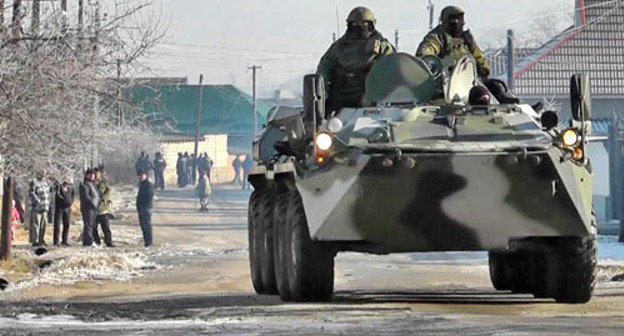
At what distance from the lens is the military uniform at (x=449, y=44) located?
17.4 m

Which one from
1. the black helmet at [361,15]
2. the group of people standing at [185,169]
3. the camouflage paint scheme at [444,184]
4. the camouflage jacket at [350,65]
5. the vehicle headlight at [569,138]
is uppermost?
the black helmet at [361,15]

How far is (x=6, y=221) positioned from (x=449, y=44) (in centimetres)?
1411

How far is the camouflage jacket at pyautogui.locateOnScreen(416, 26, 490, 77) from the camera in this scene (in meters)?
17.5

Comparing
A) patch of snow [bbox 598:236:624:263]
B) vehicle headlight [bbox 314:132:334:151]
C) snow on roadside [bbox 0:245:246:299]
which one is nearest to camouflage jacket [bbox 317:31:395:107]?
vehicle headlight [bbox 314:132:334:151]

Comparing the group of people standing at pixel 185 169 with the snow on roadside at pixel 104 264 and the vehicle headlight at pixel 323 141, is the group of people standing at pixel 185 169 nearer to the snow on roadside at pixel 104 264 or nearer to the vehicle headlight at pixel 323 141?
the snow on roadside at pixel 104 264

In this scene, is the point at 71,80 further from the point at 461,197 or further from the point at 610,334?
the point at 610,334

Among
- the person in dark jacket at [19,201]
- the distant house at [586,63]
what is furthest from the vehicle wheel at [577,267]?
the distant house at [586,63]

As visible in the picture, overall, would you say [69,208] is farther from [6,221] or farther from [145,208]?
[6,221]

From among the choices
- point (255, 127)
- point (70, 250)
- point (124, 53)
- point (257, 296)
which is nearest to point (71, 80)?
point (124, 53)

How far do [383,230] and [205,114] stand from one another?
8773 cm

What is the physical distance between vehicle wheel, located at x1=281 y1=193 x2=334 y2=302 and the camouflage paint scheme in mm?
393

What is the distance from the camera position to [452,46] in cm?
1755

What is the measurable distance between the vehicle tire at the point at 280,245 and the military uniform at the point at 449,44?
78.7 inches

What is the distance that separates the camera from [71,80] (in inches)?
1053
